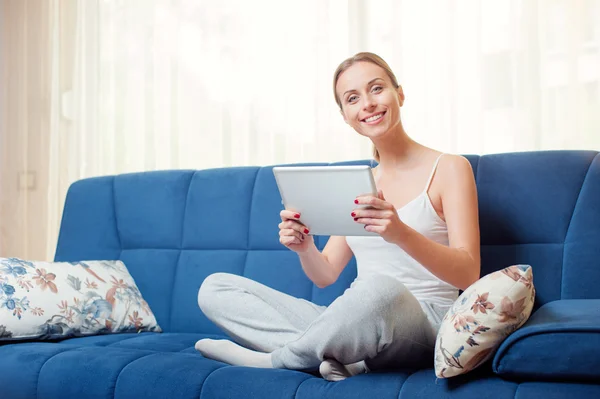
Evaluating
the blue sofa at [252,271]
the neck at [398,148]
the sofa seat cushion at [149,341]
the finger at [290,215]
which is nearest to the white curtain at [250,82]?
the blue sofa at [252,271]

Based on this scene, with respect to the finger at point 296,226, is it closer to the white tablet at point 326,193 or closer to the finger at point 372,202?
the white tablet at point 326,193

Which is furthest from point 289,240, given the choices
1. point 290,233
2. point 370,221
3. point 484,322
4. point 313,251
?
point 484,322

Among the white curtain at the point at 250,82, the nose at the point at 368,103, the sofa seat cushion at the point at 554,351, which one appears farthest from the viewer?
the white curtain at the point at 250,82

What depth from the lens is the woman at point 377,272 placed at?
150 centimetres

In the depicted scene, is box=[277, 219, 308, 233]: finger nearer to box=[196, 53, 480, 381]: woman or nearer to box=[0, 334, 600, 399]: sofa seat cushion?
box=[196, 53, 480, 381]: woman

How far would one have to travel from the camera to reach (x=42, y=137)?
12.8 feet

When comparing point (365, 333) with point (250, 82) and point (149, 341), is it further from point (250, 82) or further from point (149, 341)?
point (250, 82)

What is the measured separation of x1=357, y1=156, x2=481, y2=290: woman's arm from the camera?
1.57 meters

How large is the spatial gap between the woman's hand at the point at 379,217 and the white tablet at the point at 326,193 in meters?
0.02

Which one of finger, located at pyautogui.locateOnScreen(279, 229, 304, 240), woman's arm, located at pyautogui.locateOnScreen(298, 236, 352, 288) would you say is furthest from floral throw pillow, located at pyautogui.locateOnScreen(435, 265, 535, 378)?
woman's arm, located at pyautogui.locateOnScreen(298, 236, 352, 288)

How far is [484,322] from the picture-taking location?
4.47 feet

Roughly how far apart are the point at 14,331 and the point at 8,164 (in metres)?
2.08

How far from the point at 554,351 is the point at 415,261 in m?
0.57

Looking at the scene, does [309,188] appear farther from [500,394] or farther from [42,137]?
[42,137]
